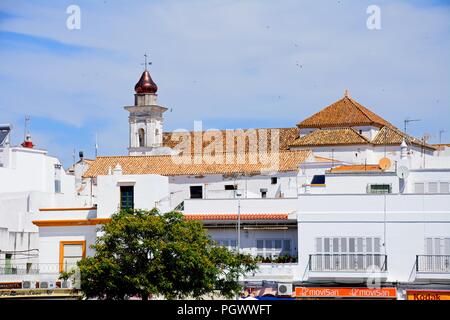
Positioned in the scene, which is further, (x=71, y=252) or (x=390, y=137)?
(x=390, y=137)

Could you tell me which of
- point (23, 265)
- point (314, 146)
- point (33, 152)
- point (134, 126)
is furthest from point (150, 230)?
point (134, 126)

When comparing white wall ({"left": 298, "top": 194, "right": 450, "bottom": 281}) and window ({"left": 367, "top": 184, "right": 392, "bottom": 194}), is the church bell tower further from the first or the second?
white wall ({"left": 298, "top": 194, "right": 450, "bottom": 281})

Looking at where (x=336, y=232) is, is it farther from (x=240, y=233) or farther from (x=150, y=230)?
(x=150, y=230)

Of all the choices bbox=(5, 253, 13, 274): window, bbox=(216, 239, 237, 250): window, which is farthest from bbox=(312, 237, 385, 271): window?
bbox=(5, 253, 13, 274): window

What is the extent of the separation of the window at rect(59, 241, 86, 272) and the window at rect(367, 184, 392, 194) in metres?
7.46

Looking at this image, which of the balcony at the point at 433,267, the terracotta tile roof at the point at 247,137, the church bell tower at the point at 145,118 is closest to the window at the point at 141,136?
the church bell tower at the point at 145,118

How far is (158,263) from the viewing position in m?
20.7

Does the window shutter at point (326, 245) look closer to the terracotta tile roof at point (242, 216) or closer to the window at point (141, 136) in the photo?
the terracotta tile roof at point (242, 216)

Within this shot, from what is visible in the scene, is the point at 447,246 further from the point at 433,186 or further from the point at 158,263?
the point at 158,263

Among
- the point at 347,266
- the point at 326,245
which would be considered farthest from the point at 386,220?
the point at 326,245

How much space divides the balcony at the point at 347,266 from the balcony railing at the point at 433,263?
30.6 inches

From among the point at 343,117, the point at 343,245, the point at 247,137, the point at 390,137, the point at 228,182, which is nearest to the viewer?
the point at 343,245

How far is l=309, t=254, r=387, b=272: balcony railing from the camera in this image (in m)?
23.1

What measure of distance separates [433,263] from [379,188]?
3351 mm
